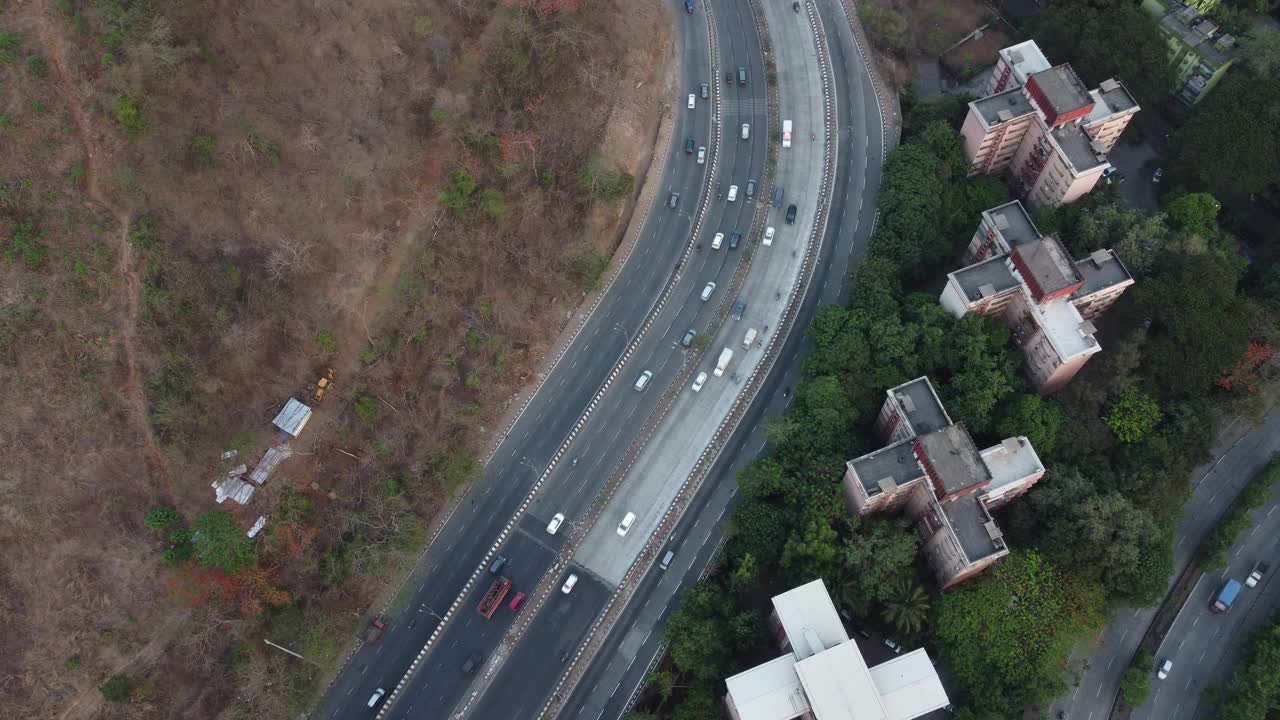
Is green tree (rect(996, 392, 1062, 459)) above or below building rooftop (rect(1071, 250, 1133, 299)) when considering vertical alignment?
below

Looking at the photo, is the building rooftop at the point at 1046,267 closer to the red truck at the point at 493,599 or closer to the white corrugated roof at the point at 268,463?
the red truck at the point at 493,599

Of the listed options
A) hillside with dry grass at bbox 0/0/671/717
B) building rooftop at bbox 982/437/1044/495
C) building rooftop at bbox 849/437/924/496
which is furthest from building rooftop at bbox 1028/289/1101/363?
hillside with dry grass at bbox 0/0/671/717

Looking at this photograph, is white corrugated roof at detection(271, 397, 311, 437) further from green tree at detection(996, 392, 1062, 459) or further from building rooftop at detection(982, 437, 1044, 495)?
green tree at detection(996, 392, 1062, 459)

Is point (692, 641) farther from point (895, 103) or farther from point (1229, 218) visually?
point (1229, 218)

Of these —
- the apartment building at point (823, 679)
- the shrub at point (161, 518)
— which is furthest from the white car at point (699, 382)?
the shrub at point (161, 518)

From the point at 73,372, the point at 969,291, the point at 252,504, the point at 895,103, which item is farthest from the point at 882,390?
the point at 73,372
